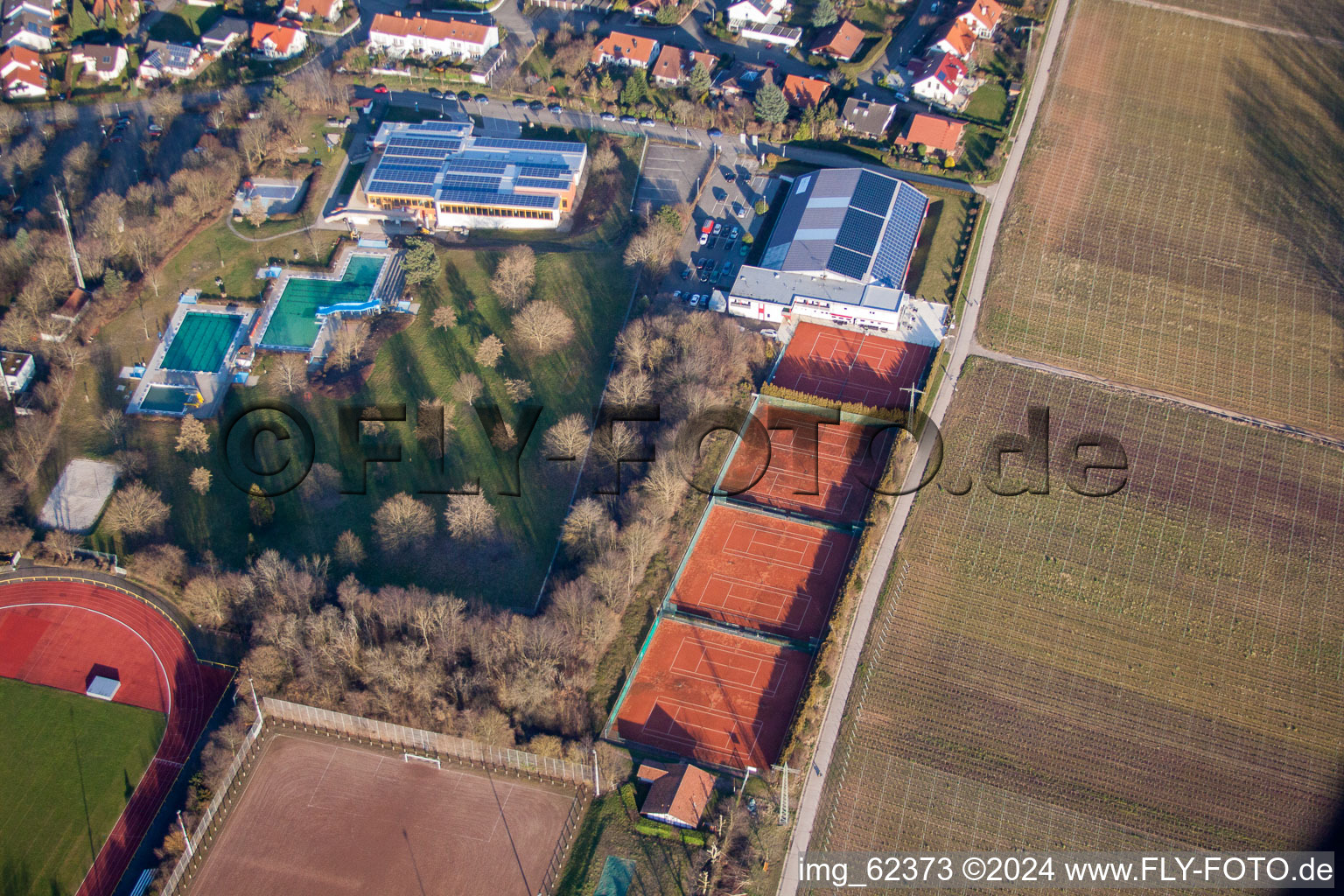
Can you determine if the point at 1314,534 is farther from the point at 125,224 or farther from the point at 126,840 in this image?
the point at 125,224

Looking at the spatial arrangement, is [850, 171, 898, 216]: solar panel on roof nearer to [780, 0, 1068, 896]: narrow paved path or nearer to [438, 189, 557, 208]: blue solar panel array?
[780, 0, 1068, 896]: narrow paved path

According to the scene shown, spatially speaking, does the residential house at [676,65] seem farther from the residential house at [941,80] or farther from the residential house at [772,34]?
the residential house at [941,80]

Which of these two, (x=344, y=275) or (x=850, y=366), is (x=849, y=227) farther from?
(x=344, y=275)

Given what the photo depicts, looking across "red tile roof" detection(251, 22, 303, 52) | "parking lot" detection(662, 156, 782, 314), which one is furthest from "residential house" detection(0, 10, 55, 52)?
"parking lot" detection(662, 156, 782, 314)

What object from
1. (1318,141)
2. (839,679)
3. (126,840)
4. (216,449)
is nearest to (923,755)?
(839,679)

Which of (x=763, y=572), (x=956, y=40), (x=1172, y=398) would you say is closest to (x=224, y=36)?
(x=956, y=40)

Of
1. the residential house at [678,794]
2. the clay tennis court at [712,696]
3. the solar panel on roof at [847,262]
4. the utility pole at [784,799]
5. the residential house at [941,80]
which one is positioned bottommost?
the residential house at [678,794]

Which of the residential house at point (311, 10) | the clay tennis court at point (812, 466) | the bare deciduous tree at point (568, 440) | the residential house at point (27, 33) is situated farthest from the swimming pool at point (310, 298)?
the residential house at point (27, 33)

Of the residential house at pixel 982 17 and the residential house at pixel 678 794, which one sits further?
the residential house at pixel 982 17
